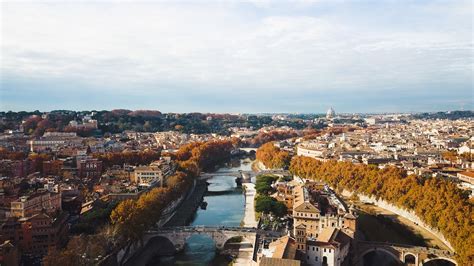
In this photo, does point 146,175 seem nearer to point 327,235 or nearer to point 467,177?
point 327,235

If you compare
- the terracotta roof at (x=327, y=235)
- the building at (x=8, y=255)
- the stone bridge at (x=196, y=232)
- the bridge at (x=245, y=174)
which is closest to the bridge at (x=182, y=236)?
the stone bridge at (x=196, y=232)

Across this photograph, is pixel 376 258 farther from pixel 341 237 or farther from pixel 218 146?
pixel 218 146

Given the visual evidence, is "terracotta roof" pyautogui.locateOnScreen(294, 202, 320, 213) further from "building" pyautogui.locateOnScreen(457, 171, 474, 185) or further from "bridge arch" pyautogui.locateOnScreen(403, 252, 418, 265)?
"building" pyautogui.locateOnScreen(457, 171, 474, 185)

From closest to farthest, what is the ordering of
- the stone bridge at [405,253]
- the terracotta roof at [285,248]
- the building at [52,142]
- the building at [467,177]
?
1. the terracotta roof at [285,248]
2. the stone bridge at [405,253]
3. the building at [467,177]
4. the building at [52,142]

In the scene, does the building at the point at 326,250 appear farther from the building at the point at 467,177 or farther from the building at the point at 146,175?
the building at the point at 146,175

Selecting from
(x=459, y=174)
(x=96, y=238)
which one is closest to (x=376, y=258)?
(x=96, y=238)

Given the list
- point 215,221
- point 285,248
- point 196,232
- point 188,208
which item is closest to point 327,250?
point 285,248

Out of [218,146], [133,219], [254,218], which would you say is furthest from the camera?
[218,146]
